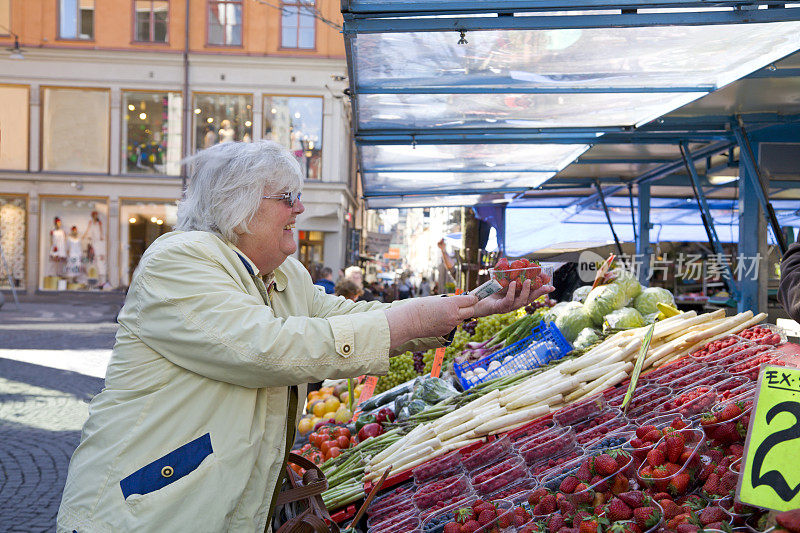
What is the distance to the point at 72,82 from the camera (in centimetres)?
2375

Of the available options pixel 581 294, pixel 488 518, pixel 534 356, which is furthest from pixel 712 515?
pixel 581 294

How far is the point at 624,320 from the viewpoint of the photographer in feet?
16.4

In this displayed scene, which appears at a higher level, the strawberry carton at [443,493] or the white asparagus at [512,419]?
the white asparagus at [512,419]

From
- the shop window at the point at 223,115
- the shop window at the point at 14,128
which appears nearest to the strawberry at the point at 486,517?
the shop window at the point at 223,115

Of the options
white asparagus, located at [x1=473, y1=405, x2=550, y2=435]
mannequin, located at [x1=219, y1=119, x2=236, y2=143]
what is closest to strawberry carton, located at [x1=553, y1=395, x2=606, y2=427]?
white asparagus, located at [x1=473, y1=405, x2=550, y2=435]

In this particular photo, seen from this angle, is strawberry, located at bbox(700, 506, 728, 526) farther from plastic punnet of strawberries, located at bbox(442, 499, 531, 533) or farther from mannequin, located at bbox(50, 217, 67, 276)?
mannequin, located at bbox(50, 217, 67, 276)

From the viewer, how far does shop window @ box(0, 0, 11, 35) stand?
23.8 meters

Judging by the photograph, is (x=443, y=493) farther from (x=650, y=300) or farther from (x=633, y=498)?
(x=650, y=300)

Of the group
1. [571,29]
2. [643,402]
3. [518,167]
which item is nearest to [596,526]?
[643,402]

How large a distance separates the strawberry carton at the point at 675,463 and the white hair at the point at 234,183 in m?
1.53

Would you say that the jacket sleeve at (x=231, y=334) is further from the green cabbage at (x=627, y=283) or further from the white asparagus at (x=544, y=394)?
the green cabbage at (x=627, y=283)

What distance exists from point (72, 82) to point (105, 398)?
25.2m

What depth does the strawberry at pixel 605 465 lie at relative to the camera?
239 cm

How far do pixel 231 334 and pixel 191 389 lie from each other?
0.21m
